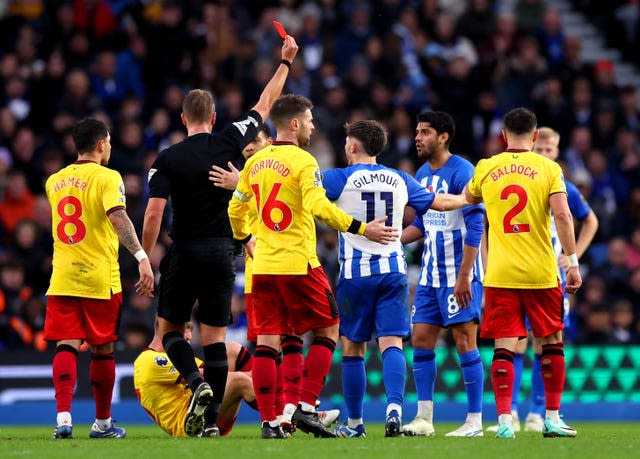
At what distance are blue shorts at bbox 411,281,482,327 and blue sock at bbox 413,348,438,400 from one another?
0.86 feet

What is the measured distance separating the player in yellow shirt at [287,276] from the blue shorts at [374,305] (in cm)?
31

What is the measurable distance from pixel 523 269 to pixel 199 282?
245 centimetres

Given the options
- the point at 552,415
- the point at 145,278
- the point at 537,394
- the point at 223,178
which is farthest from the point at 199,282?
the point at 537,394

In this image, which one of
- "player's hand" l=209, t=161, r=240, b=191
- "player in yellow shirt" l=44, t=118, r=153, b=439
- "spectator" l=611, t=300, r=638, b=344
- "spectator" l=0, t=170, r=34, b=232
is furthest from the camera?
"spectator" l=0, t=170, r=34, b=232

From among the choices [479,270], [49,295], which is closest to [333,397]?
[479,270]

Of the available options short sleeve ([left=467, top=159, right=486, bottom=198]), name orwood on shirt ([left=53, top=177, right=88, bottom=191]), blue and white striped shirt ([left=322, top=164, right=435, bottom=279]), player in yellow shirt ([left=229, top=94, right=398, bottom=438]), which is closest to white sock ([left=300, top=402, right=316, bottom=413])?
player in yellow shirt ([left=229, top=94, right=398, bottom=438])

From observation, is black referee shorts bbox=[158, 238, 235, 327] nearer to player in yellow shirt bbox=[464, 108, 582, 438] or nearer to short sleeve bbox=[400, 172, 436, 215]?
short sleeve bbox=[400, 172, 436, 215]

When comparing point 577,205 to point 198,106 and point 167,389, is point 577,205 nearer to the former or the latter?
point 198,106

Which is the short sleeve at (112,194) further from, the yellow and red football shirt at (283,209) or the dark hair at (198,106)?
the yellow and red football shirt at (283,209)

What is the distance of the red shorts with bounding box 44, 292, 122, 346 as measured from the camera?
10.8 m

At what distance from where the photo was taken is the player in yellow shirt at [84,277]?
10758 millimetres

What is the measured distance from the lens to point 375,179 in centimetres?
1066

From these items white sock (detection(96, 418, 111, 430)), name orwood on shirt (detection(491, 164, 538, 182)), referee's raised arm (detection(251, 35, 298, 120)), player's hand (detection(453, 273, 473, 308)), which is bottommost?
white sock (detection(96, 418, 111, 430))

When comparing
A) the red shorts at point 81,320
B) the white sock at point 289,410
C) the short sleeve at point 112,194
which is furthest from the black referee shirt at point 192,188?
the white sock at point 289,410
